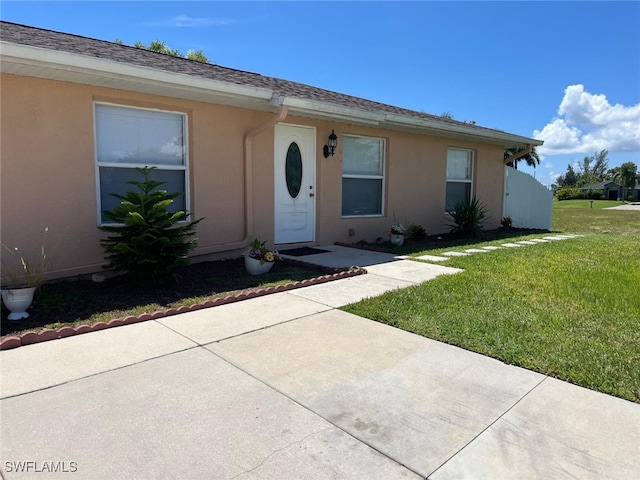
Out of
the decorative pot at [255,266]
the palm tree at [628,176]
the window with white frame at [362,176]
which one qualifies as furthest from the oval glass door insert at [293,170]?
the palm tree at [628,176]

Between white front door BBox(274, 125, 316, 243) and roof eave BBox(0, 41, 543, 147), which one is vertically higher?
roof eave BBox(0, 41, 543, 147)

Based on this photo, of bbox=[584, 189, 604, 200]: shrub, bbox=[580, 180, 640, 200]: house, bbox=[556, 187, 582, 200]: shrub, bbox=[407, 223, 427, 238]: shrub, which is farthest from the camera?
bbox=[580, 180, 640, 200]: house

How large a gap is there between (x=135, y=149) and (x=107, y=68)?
1294 millimetres

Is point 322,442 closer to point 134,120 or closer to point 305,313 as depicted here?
point 305,313

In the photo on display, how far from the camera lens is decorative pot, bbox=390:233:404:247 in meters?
8.76

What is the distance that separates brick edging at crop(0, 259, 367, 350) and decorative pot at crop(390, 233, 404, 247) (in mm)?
2692

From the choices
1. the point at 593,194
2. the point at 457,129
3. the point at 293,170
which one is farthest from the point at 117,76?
the point at 593,194

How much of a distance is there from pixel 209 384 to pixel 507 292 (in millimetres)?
3709

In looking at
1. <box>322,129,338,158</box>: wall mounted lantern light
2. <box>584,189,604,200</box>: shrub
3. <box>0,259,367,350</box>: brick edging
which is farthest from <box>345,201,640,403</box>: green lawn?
<box>584,189,604,200</box>: shrub

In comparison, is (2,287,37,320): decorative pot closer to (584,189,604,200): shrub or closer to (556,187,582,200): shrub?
(556,187,582,200): shrub

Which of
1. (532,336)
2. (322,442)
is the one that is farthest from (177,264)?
(532,336)

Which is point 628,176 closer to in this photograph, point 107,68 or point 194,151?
point 194,151

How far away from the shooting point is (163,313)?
13.8ft

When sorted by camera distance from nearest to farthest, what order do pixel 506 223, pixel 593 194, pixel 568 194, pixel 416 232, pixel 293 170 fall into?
pixel 293 170 < pixel 416 232 < pixel 506 223 < pixel 568 194 < pixel 593 194
